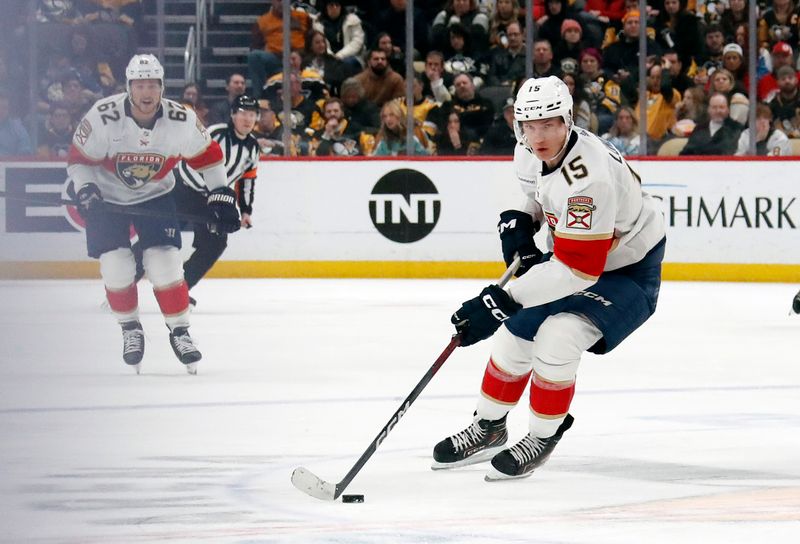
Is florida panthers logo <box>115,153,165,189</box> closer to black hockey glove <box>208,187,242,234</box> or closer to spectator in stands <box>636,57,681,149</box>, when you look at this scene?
black hockey glove <box>208,187,242,234</box>

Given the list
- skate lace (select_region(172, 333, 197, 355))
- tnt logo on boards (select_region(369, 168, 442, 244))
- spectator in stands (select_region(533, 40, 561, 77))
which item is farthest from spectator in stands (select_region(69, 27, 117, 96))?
skate lace (select_region(172, 333, 197, 355))

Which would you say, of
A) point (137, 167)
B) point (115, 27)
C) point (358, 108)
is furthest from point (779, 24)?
point (137, 167)

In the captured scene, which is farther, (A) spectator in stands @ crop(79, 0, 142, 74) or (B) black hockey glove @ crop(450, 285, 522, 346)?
(A) spectator in stands @ crop(79, 0, 142, 74)

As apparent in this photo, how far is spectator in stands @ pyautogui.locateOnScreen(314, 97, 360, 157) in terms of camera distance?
473 inches

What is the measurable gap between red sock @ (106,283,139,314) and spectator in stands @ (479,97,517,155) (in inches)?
217

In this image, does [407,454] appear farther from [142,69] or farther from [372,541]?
[142,69]

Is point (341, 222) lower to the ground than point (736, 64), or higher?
lower

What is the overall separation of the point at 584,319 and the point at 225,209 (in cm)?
331

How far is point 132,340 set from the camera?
6.83 metres

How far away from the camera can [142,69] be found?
22.2 feet

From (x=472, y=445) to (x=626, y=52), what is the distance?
7.74 meters

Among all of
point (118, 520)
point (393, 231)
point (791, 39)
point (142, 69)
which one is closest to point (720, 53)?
point (791, 39)

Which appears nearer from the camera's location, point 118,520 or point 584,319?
point 118,520

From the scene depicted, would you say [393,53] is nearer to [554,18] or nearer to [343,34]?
[343,34]
